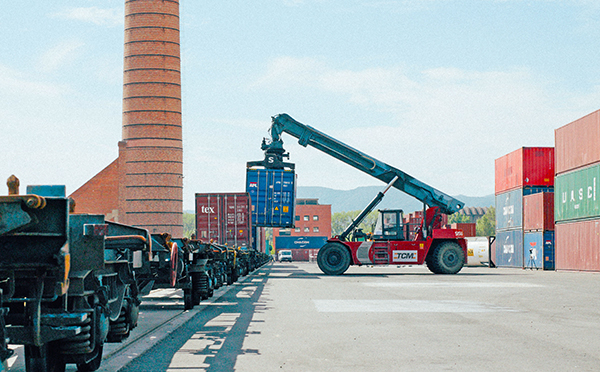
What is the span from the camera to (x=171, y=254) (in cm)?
1016

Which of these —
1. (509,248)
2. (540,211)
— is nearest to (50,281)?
(540,211)

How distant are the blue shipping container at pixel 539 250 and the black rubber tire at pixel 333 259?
16.2m

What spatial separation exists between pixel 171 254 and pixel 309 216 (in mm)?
124244

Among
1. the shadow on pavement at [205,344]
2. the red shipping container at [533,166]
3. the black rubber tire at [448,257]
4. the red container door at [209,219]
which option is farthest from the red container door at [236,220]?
the red shipping container at [533,166]

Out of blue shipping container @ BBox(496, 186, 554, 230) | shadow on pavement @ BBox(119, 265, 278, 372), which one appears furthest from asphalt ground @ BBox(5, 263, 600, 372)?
blue shipping container @ BBox(496, 186, 554, 230)

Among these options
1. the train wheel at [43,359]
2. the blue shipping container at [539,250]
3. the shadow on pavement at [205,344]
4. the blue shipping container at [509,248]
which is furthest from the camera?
the blue shipping container at [509,248]

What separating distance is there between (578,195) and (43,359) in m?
35.2

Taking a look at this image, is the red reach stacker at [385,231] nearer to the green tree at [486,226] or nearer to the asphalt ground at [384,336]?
the asphalt ground at [384,336]

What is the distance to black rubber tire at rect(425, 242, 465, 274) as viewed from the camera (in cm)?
3123

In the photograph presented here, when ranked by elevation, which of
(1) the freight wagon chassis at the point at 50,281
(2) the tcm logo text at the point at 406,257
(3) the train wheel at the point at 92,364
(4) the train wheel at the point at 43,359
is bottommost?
(2) the tcm logo text at the point at 406,257

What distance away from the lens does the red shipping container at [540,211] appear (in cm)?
4156

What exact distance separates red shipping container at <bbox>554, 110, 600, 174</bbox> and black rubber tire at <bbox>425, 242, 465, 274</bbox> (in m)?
8.99

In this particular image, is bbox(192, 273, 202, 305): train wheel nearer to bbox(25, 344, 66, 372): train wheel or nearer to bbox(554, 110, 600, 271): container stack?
bbox(25, 344, 66, 372): train wheel

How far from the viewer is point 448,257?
31312 millimetres
